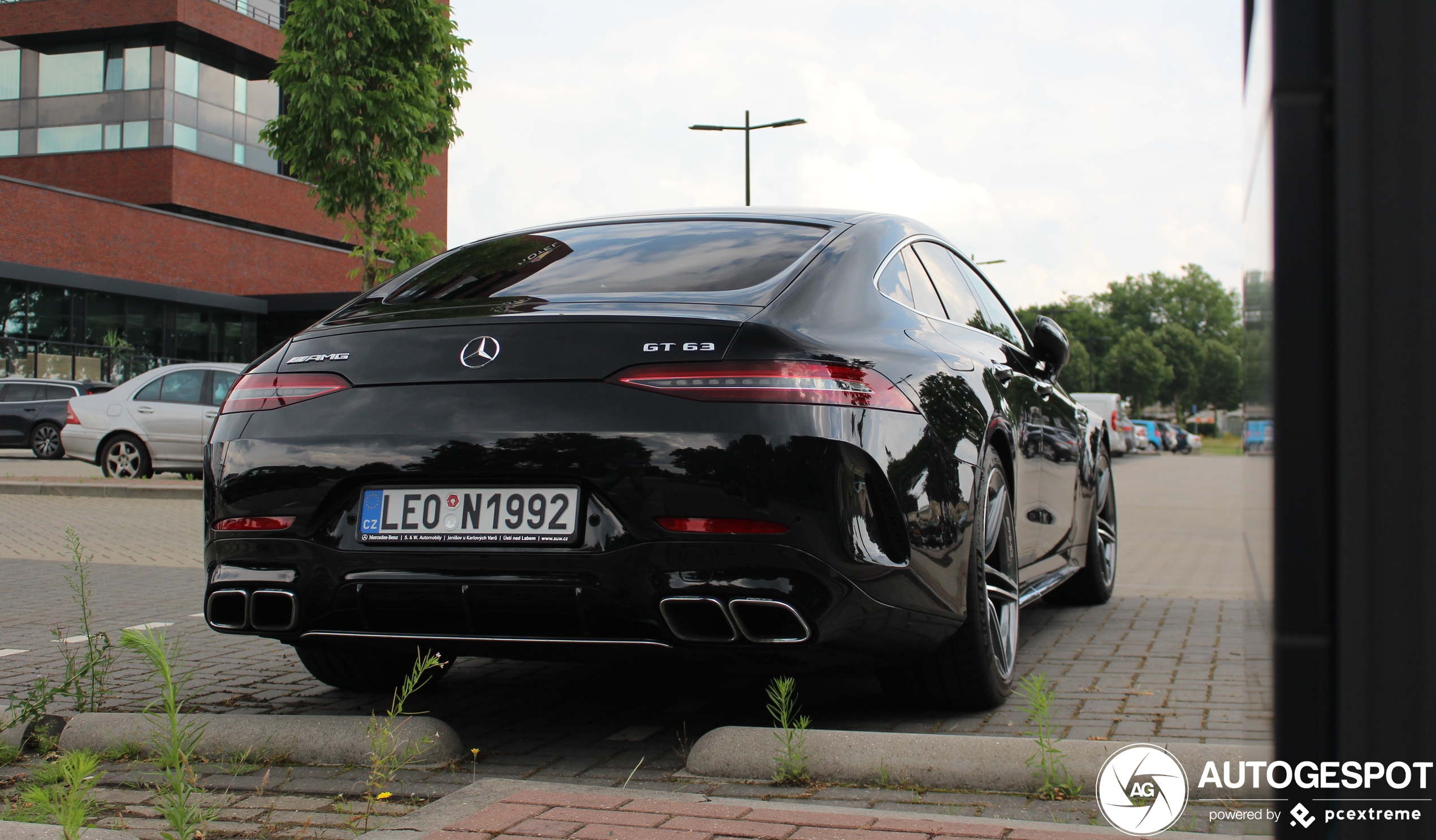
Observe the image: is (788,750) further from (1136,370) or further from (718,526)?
(1136,370)

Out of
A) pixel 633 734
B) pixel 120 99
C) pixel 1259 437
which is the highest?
pixel 120 99

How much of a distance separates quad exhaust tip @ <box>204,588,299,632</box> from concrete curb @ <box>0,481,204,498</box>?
11.4m

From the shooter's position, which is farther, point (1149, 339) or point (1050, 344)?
point (1149, 339)

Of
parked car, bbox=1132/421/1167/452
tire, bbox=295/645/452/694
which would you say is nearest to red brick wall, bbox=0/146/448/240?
parked car, bbox=1132/421/1167/452

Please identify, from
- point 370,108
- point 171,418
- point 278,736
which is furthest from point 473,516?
point 370,108

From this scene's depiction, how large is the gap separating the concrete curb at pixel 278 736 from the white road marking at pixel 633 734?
17.3 inches

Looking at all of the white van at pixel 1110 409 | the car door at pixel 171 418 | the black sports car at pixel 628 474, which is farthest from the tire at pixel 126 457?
the white van at pixel 1110 409

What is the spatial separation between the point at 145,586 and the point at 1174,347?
385 ft

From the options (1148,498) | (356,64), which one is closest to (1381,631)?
(1148,498)

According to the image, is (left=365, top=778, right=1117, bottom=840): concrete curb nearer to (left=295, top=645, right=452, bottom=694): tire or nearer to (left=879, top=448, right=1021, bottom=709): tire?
(left=879, top=448, right=1021, bottom=709): tire

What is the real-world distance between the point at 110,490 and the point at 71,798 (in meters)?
13.4

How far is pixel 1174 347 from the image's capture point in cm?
11588

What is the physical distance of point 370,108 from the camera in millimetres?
20156

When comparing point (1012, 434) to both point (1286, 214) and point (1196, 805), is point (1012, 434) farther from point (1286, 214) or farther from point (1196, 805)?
point (1286, 214)
